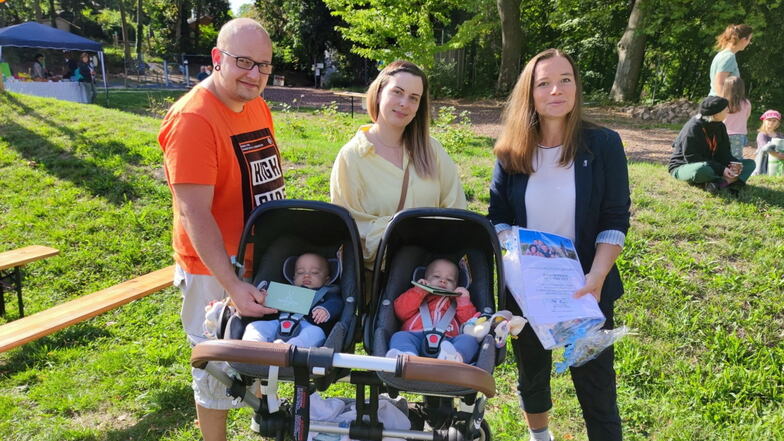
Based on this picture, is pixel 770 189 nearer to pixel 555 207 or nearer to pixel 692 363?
pixel 692 363

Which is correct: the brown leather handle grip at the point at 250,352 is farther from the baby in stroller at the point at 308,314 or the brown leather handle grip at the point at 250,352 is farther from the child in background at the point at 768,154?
the child in background at the point at 768,154

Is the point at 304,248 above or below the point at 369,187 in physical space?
below

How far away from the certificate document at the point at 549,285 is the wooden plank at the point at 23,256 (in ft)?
13.8

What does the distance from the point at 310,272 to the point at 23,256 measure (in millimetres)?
→ 3467

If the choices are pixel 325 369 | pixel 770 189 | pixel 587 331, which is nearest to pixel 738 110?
pixel 770 189

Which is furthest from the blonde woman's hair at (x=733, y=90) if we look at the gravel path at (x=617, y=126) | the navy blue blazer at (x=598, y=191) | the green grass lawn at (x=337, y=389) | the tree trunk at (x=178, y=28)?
the tree trunk at (x=178, y=28)

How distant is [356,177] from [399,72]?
55 cm

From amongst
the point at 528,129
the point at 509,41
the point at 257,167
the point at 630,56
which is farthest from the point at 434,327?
the point at 509,41

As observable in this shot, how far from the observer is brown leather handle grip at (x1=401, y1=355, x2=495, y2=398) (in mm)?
1747

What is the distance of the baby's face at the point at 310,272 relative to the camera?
8.52 ft

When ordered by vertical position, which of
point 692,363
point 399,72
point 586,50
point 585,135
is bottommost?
point 692,363

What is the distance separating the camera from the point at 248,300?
2270 millimetres

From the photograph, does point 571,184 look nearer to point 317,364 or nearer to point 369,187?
point 369,187

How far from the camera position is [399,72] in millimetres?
2627
